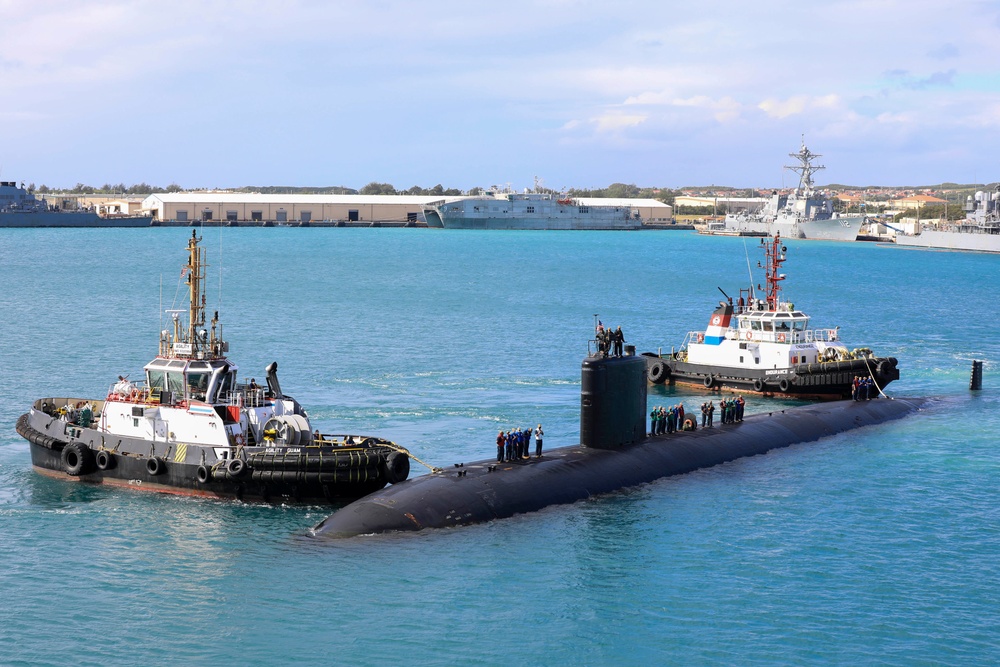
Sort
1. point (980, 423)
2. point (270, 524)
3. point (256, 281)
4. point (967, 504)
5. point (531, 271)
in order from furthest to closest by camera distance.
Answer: point (531, 271) < point (256, 281) < point (980, 423) < point (967, 504) < point (270, 524)

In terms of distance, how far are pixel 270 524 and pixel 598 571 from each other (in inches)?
317

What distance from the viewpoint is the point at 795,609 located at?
23.8 meters

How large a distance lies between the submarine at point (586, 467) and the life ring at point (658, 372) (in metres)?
13.5

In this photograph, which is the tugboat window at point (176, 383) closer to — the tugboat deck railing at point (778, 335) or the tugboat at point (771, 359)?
the tugboat at point (771, 359)

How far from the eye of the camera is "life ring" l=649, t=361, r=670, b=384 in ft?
171

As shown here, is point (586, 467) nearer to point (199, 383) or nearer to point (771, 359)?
point (199, 383)

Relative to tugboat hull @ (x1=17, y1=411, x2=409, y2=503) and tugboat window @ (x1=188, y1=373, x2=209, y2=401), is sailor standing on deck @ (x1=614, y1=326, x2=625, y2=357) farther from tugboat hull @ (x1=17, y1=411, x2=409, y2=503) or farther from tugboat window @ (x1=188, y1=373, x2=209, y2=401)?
tugboat window @ (x1=188, y1=373, x2=209, y2=401)

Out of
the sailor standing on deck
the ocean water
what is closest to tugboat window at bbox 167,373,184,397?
the ocean water

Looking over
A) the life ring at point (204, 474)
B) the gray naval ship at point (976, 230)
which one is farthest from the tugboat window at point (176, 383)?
the gray naval ship at point (976, 230)

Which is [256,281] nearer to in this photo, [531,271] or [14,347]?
[531,271]

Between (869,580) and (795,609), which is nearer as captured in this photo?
(795,609)

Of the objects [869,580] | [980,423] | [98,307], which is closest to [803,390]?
[980,423]

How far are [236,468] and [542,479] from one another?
7589mm

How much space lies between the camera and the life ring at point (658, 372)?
5209cm
